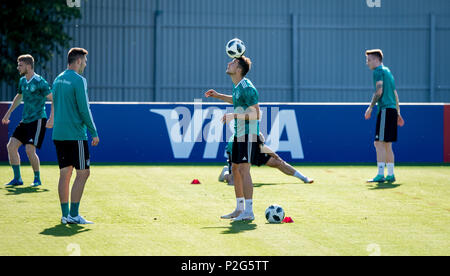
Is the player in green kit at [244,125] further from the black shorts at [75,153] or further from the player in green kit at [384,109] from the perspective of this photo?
the player in green kit at [384,109]

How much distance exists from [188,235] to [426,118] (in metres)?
12.2

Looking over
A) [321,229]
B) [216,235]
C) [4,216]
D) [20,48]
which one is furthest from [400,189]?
[20,48]

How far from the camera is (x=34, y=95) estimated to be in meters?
12.5

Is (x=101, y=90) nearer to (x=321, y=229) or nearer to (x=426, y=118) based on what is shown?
(x=426, y=118)

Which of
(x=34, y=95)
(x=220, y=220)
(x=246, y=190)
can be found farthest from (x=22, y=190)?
(x=246, y=190)

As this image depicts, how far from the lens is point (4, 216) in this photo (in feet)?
30.1

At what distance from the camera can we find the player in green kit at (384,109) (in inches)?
521

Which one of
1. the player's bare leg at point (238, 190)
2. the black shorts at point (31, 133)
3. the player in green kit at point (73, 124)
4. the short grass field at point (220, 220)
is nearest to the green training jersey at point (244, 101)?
the player's bare leg at point (238, 190)

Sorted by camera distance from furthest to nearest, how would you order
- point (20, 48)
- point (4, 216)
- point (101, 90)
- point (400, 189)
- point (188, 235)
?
point (101, 90) < point (20, 48) < point (400, 189) < point (4, 216) < point (188, 235)

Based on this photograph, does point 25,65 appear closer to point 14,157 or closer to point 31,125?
point 31,125

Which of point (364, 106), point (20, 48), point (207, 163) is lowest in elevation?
point (207, 163)

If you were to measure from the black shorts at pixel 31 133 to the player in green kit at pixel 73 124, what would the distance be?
158 inches

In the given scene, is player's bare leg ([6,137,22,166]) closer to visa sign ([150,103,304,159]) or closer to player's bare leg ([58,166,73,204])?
player's bare leg ([58,166,73,204])

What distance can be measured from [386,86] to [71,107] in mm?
6620
